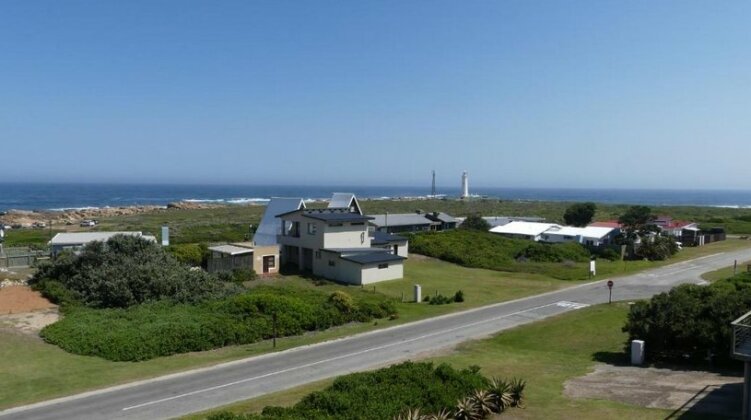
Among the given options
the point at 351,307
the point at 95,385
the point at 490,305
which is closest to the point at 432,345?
the point at 351,307

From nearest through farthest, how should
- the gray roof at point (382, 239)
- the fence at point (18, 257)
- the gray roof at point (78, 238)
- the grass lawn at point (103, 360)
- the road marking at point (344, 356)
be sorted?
the road marking at point (344, 356)
the grass lawn at point (103, 360)
the fence at point (18, 257)
the gray roof at point (78, 238)
the gray roof at point (382, 239)

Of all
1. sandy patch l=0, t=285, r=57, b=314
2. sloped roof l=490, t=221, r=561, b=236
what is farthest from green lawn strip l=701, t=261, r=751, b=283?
sandy patch l=0, t=285, r=57, b=314

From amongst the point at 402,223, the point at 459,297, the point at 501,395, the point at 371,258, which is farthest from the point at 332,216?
the point at 501,395

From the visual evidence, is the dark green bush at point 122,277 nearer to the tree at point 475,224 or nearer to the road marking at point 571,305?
the road marking at point 571,305

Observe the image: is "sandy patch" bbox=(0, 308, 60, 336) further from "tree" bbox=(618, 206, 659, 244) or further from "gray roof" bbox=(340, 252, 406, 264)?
"tree" bbox=(618, 206, 659, 244)

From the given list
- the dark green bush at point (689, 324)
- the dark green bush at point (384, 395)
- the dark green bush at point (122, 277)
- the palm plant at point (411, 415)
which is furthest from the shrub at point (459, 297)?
the palm plant at point (411, 415)

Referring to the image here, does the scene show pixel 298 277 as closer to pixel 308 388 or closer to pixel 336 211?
pixel 336 211
